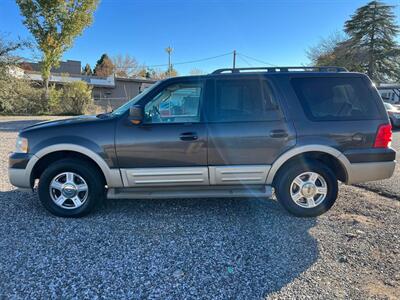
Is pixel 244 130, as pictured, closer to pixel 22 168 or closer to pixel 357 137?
pixel 357 137

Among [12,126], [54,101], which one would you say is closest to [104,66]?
[54,101]

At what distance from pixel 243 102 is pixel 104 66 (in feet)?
213

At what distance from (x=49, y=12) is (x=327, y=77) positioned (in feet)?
61.9

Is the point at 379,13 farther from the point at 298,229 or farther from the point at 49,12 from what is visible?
the point at 298,229

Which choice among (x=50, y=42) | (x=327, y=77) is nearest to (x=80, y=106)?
(x=50, y=42)

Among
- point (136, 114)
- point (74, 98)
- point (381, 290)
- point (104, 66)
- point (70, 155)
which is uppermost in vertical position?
point (104, 66)

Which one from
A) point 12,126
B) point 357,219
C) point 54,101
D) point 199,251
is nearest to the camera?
point 199,251

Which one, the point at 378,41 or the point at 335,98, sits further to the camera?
the point at 378,41

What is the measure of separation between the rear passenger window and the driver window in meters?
1.35

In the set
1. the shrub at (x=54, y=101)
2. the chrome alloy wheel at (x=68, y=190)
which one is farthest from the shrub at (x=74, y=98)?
the chrome alloy wheel at (x=68, y=190)

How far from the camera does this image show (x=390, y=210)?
4324mm

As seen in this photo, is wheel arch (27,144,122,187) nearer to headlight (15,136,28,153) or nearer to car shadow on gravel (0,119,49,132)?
headlight (15,136,28,153)

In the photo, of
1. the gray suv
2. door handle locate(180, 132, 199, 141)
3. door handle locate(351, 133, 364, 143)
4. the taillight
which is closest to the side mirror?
the gray suv

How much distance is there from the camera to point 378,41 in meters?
32.4
